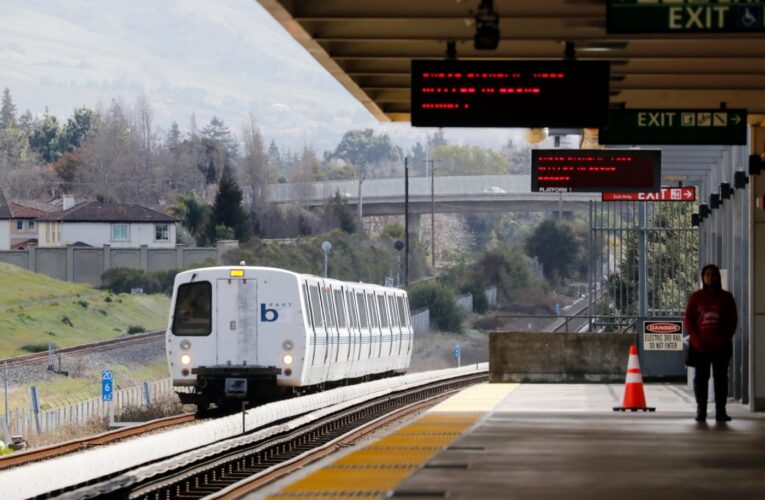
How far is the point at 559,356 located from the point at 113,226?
85.1 m

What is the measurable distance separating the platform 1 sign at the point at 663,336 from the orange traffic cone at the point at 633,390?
30.9ft

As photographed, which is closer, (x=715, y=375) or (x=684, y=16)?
(x=684, y=16)

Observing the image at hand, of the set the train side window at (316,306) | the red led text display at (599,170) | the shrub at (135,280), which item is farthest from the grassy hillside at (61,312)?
the red led text display at (599,170)

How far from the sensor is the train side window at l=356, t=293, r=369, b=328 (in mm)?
35650

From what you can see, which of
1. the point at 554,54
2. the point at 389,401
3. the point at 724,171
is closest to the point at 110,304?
the point at 389,401

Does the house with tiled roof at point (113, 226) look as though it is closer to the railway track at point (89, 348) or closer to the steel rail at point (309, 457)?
the railway track at point (89, 348)

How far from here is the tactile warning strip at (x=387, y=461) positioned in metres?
11.2

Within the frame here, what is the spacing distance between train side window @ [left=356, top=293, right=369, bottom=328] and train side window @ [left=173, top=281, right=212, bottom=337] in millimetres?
7526

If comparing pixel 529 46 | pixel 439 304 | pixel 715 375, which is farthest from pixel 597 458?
pixel 439 304

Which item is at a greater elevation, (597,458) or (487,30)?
(487,30)

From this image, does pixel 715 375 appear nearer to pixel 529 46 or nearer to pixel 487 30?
pixel 529 46

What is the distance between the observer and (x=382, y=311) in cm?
3975

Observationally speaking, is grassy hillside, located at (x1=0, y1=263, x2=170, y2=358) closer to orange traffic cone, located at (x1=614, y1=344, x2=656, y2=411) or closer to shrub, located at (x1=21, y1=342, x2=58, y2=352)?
shrub, located at (x1=21, y1=342, x2=58, y2=352)

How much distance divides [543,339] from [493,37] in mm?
18213
